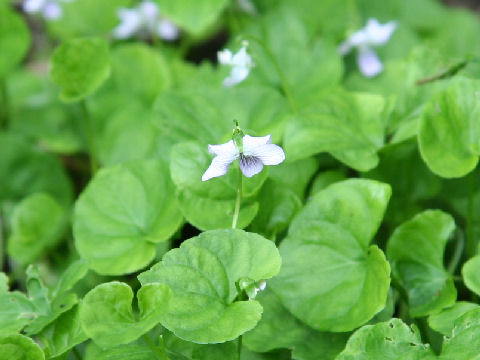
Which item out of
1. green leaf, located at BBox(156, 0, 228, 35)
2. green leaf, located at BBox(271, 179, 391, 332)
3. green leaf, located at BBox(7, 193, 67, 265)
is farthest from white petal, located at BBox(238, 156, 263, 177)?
green leaf, located at BBox(156, 0, 228, 35)

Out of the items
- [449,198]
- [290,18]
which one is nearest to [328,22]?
[290,18]

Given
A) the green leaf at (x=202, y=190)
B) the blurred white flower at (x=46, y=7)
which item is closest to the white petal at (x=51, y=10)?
the blurred white flower at (x=46, y=7)

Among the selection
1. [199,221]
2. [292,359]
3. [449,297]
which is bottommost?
[292,359]

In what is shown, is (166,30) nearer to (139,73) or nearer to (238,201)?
(139,73)

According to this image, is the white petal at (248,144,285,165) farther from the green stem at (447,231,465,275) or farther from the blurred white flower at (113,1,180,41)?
the blurred white flower at (113,1,180,41)

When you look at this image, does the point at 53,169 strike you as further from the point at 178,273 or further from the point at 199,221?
the point at 178,273
